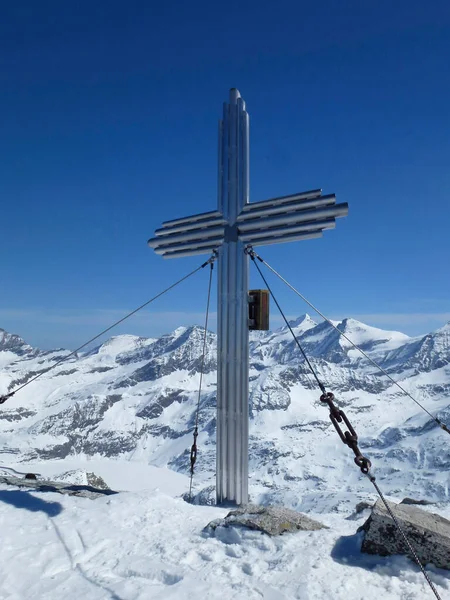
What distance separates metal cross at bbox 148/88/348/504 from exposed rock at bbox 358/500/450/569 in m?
4.04

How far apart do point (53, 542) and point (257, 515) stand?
376 cm

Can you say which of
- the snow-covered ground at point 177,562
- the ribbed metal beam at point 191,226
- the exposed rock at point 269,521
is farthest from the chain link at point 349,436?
the ribbed metal beam at point 191,226

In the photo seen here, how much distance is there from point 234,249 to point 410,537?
23.3 ft

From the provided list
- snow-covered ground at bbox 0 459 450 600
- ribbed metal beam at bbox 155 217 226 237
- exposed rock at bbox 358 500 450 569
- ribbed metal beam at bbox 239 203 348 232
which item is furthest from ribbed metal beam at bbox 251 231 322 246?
snow-covered ground at bbox 0 459 450 600

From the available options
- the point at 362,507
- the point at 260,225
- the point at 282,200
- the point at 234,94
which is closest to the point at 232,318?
the point at 260,225

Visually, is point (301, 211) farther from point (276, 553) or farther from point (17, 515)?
point (17, 515)

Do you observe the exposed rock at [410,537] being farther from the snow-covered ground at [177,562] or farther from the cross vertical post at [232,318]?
the cross vertical post at [232,318]

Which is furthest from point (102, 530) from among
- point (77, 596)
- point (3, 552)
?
point (77, 596)

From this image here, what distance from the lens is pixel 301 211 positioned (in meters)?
10.3

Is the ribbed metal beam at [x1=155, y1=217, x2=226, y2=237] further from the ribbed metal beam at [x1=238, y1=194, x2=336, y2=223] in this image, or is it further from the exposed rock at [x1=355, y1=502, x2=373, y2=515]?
the exposed rock at [x1=355, y1=502, x2=373, y2=515]

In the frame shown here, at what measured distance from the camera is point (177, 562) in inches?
288

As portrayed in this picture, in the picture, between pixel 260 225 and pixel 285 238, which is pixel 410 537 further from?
pixel 260 225

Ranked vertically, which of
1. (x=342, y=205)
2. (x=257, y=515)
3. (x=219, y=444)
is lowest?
(x=257, y=515)

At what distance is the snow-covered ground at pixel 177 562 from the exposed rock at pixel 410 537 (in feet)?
0.54
